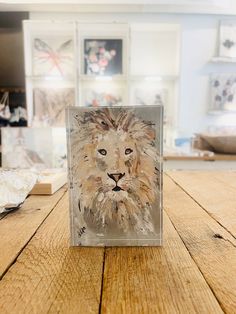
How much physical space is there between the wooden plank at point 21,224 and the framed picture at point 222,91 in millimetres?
3043

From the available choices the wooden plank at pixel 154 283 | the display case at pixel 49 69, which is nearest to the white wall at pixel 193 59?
the display case at pixel 49 69

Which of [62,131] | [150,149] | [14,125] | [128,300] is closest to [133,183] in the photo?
[150,149]

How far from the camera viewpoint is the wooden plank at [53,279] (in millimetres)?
370

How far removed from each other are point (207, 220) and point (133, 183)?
27 cm

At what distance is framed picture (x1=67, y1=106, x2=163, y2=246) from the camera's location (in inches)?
20.7

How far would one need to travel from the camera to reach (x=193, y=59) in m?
3.55

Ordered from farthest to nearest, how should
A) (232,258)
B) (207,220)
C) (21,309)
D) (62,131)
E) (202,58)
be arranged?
(202,58), (62,131), (207,220), (232,258), (21,309)

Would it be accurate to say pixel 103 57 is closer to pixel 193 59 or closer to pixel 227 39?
pixel 193 59

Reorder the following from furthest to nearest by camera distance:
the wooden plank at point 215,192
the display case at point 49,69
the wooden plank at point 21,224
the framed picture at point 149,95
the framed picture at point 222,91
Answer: the framed picture at point 222,91 → the framed picture at point 149,95 → the display case at point 49,69 → the wooden plank at point 215,192 → the wooden plank at point 21,224

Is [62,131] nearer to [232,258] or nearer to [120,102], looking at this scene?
[120,102]

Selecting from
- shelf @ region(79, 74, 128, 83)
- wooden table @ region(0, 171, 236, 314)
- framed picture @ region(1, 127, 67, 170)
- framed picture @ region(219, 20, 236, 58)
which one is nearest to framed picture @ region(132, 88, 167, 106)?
shelf @ region(79, 74, 128, 83)

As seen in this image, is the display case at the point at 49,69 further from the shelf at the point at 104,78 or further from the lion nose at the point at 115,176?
the lion nose at the point at 115,176

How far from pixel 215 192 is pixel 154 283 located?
627 millimetres

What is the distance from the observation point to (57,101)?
131 inches
